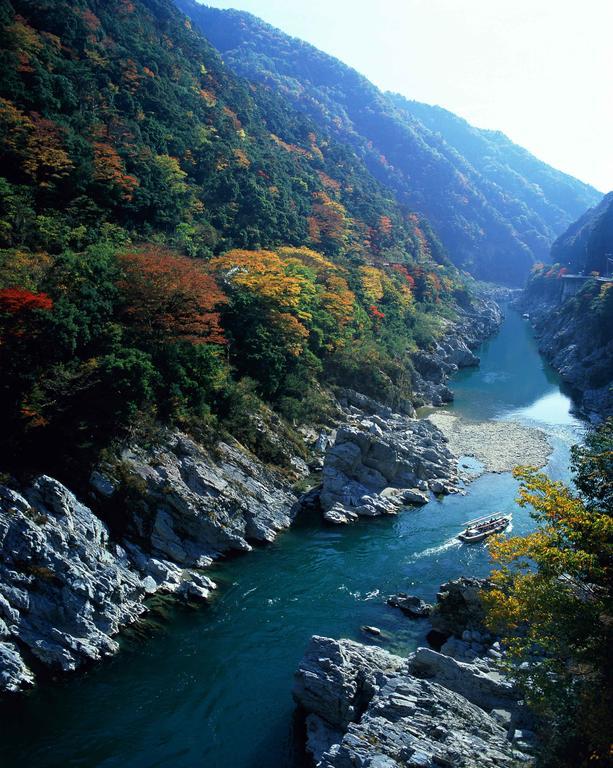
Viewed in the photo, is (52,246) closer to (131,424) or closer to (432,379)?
(131,424)

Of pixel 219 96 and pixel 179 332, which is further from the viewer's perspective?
pixel 219 96

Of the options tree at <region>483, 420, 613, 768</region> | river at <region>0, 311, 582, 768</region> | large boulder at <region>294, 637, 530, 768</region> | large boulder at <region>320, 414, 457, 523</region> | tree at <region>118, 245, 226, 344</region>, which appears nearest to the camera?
tree at <region>483, 420, 613, 768</region>

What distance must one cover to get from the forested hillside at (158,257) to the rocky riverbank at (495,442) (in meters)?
5.36

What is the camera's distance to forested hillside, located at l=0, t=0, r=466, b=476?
78.4 ft

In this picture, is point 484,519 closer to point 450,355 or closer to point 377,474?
point 377,474

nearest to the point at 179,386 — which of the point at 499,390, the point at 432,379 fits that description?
the point at 432,379

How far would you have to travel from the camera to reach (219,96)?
245 ft

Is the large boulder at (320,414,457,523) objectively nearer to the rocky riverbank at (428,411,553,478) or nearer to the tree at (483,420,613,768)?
the rocky riverbank at (428,411,553,478)

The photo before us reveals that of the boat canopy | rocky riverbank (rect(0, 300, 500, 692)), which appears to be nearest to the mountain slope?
rocky riverbank (rect(0, 300, 500, 692))

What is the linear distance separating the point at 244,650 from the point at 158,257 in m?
20.6

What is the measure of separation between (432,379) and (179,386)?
34985 mm

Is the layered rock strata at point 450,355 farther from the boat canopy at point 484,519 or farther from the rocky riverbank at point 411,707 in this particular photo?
the rocky riverbank at point 411,707

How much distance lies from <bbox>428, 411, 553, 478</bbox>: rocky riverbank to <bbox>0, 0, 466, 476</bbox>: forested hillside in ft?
17.6

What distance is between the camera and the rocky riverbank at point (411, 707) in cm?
1301
